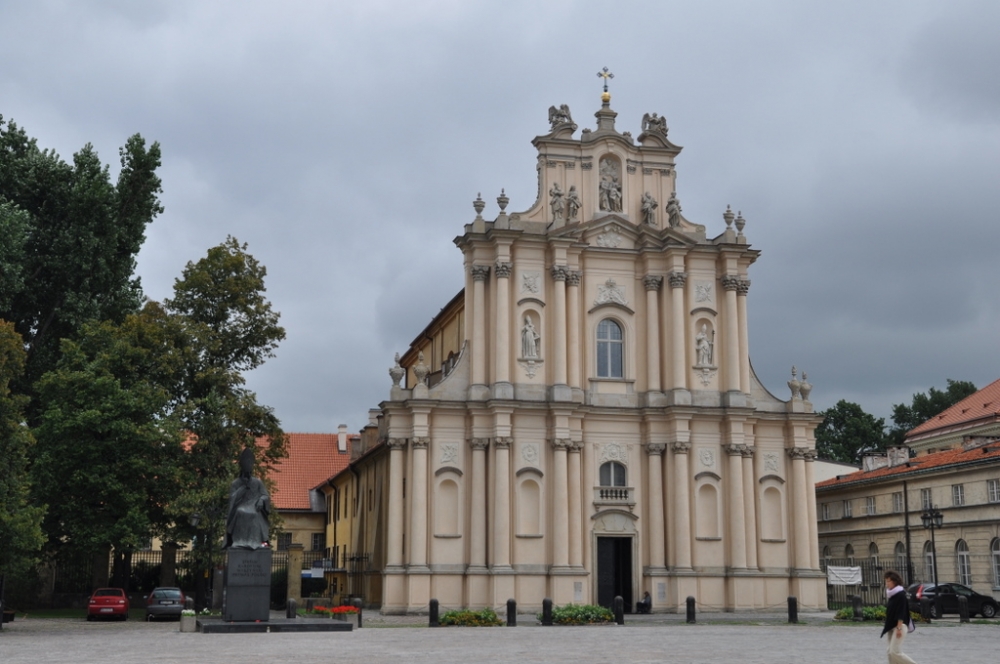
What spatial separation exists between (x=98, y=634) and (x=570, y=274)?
21211 millimetres

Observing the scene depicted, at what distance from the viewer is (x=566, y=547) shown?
39062mm

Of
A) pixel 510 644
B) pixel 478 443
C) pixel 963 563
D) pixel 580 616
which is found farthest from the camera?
pixel 963 563

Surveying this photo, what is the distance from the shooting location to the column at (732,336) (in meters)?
41.9

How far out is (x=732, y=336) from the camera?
42375mm

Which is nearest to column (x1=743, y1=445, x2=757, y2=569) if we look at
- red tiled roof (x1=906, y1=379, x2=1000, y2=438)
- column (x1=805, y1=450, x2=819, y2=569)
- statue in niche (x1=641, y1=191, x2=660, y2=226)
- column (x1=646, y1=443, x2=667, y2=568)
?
column (x1=805, y1=450, x2=819, y2=569)

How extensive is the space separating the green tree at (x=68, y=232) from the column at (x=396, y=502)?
12.8m

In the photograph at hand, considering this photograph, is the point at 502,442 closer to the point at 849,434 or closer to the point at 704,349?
the point at 704,349

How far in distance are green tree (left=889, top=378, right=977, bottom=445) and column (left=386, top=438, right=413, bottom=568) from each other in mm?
60417

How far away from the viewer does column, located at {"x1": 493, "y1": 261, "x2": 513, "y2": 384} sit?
4025 cm

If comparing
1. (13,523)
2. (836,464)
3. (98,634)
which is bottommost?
(98,634)

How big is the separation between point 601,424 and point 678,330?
473 centimetres

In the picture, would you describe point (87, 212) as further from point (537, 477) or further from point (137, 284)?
point (537, 477)

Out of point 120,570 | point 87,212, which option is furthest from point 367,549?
point 87,212

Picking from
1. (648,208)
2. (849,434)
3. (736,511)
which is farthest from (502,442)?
(849,434)
